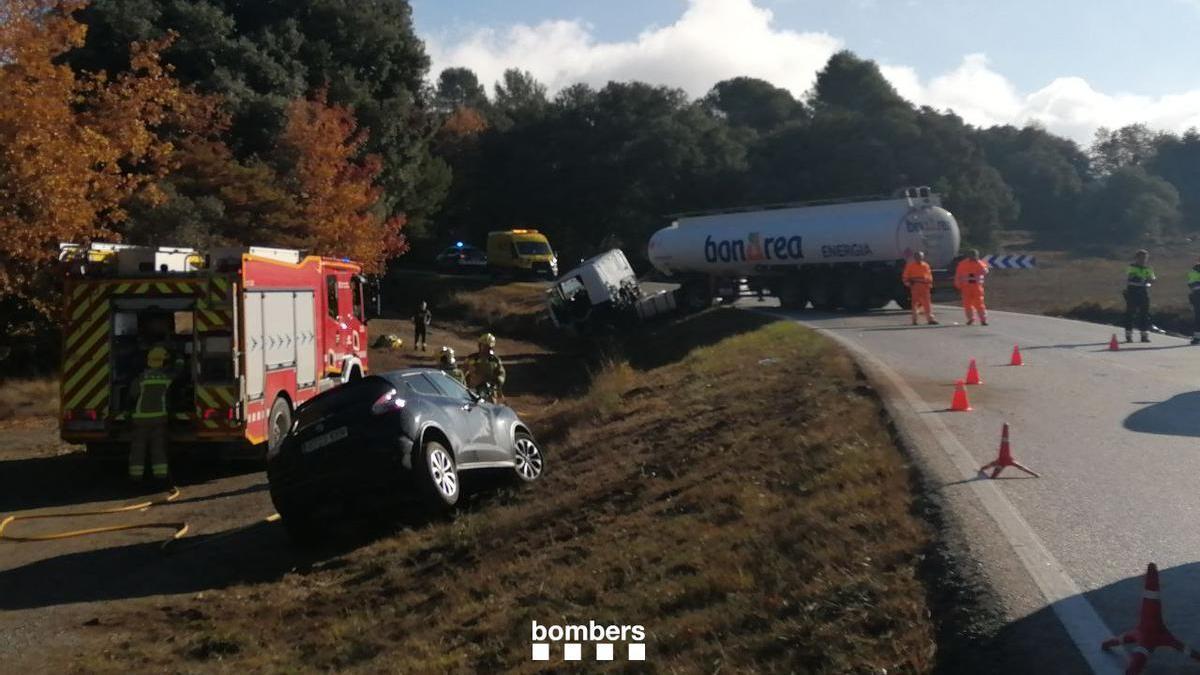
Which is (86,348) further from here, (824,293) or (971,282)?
(824,293)

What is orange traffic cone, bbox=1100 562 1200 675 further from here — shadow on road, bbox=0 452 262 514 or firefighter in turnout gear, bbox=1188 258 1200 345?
firefighter in turnout gear, bbox=1188 258 1200 345

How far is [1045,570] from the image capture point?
659cm

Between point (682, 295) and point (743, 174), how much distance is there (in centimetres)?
2325

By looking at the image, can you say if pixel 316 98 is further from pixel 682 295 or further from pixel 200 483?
pixel 200 483

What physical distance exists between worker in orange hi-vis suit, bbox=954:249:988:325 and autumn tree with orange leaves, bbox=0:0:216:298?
16.8m

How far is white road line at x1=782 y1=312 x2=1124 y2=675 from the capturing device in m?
5.38

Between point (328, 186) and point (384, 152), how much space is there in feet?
32.5

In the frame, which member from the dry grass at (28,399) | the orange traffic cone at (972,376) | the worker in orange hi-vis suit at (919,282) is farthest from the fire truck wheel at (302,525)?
the worker in orange hi-vis suit at (919,282)

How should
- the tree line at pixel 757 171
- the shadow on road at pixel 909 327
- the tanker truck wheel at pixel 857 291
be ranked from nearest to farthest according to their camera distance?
the shadow on road at pixel 909 327, the tanker truck wheel at pixel 857 291, the tree line at pixel 757 171

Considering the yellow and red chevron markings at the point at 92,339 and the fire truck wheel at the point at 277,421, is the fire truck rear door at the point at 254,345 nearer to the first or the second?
the yellow and red chevron markings at the point at 92,339

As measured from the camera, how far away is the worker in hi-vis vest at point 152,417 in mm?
14211

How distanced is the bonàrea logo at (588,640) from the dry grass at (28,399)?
17.9 metres

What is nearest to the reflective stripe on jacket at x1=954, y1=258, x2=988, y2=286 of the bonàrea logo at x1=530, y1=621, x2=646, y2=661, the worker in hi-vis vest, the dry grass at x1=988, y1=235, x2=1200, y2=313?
the dry grass at x1=988, y1=235, x2=1200, y2=313

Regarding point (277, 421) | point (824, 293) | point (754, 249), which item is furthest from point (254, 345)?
point (754, 249)
